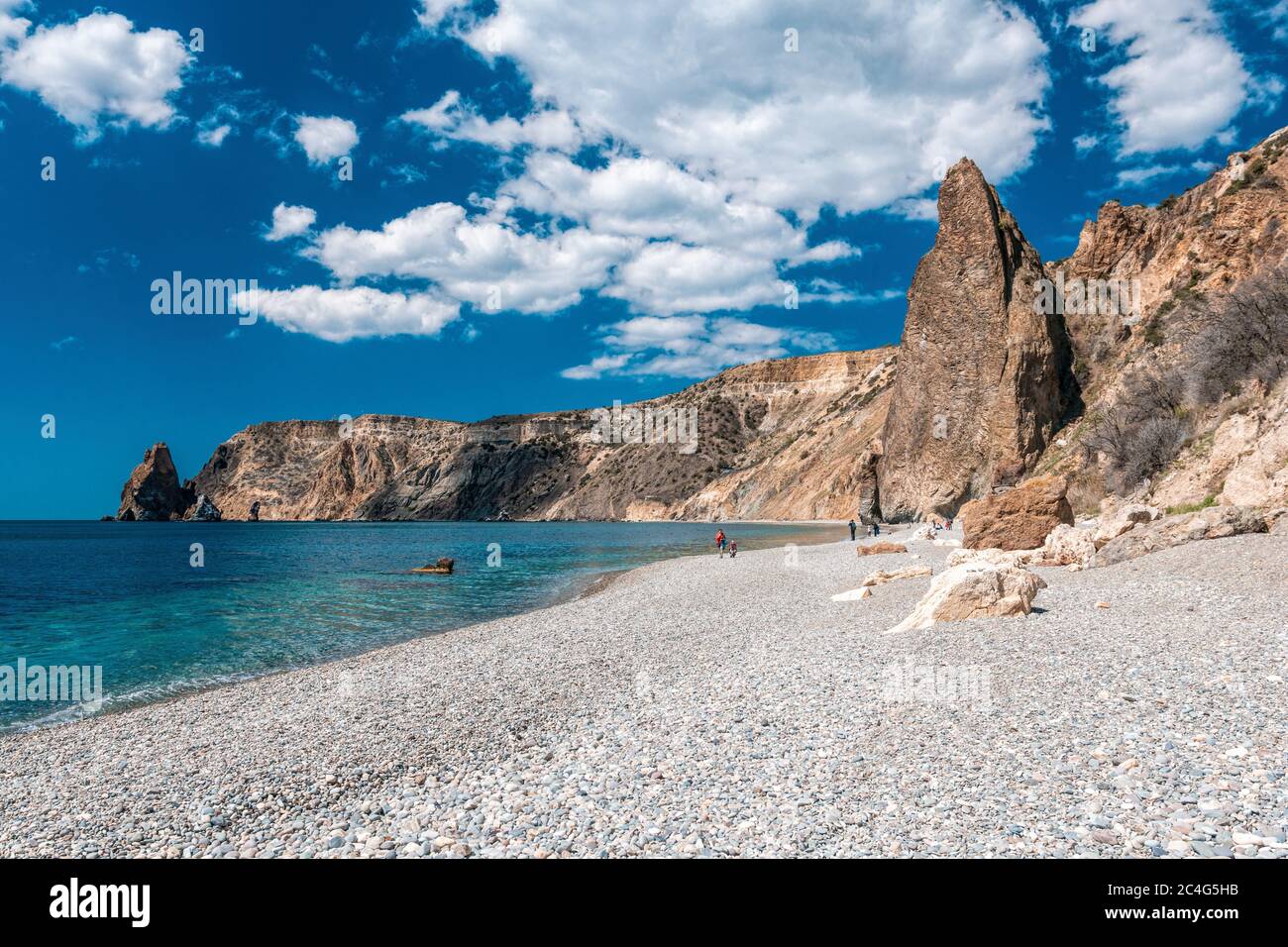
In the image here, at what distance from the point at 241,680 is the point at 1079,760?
14590mm

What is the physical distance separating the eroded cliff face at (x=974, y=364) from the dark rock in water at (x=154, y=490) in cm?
19151

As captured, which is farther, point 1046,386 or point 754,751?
point 1046,386

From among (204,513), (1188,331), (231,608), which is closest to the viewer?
(231,608)

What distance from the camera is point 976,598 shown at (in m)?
11.9

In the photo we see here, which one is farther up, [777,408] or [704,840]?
[777,408]

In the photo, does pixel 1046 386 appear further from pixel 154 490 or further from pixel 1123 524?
pixel 154 490

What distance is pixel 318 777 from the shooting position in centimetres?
711

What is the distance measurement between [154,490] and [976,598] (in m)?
219

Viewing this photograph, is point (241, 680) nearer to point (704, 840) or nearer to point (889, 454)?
point (704, 840)

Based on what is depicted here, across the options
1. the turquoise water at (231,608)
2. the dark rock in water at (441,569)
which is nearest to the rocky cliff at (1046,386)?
the turquoise water at (231,608)

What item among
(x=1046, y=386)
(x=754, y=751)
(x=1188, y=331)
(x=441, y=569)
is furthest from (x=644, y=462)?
(x=754, y=751)

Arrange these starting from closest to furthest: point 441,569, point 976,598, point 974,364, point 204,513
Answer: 1. point 976,598
2. point 441,569
3. point 974,364
4. point 204,513
